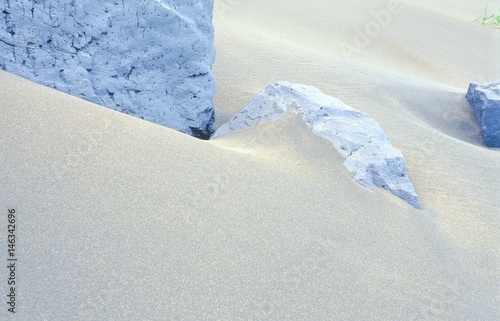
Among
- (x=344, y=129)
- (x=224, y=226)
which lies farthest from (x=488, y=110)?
(x=224, y=226)

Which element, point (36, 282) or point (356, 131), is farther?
point (356, 131)

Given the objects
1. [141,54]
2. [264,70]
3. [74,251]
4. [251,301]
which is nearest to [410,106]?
[264,70]

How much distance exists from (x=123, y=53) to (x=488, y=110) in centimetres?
203

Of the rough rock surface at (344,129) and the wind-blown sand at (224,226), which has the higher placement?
the rough rock surface at (344,129)

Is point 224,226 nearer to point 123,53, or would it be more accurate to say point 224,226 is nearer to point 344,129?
point 344,129

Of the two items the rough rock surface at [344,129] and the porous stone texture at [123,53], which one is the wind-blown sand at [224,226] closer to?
the rough rock surface at [344,129]

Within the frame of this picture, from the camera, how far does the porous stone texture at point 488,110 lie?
104 inches

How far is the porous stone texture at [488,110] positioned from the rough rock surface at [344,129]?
101 centimetres

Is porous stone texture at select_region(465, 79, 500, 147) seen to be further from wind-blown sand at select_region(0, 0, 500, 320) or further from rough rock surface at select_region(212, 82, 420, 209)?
rough rock surface at select_region(212, 82, 420, 209)

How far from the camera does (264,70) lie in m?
2.99

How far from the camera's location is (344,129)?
76.2 inches

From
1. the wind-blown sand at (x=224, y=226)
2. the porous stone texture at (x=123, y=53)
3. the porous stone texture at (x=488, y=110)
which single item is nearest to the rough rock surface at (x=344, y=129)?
the wind-blown sand at (x=224, y=226)

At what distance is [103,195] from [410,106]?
203 cm

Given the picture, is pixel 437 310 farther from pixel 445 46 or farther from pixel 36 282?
pixel 445 46
